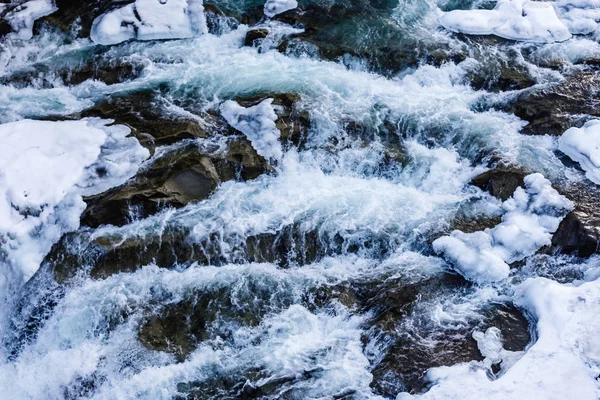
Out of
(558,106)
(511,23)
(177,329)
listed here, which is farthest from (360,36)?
(177,329)

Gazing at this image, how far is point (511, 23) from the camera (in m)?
11.7

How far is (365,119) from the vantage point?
9.60 metres

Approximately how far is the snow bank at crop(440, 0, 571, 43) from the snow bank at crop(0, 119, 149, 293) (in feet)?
21.5

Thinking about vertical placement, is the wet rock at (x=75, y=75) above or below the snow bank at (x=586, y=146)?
above

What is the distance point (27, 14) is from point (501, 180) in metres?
9.05

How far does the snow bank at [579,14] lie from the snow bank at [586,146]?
→ 123 inches

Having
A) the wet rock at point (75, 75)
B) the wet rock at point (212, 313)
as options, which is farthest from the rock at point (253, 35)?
the wet rock at point (212, 313)

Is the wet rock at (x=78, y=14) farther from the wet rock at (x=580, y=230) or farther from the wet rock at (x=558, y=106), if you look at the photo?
the wet rock at (x=580, y=230)

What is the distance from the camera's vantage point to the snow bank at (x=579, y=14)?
11.8 metres

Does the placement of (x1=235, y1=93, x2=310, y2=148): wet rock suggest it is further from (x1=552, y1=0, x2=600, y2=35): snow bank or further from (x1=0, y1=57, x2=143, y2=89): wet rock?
(x1=552, y1=0, x2=600, y2=35): snow bank

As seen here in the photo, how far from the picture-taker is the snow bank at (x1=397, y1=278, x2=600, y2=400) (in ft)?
20.2

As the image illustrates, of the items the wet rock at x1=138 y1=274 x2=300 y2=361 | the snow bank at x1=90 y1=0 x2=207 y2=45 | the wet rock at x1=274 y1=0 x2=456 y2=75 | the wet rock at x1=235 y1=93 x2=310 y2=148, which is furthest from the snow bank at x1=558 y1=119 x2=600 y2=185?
the snow bank at x1=90 y1=0 x2=207 y2=45

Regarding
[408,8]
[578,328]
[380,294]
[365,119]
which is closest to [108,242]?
[380,294]

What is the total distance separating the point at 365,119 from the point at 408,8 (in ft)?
12.4
